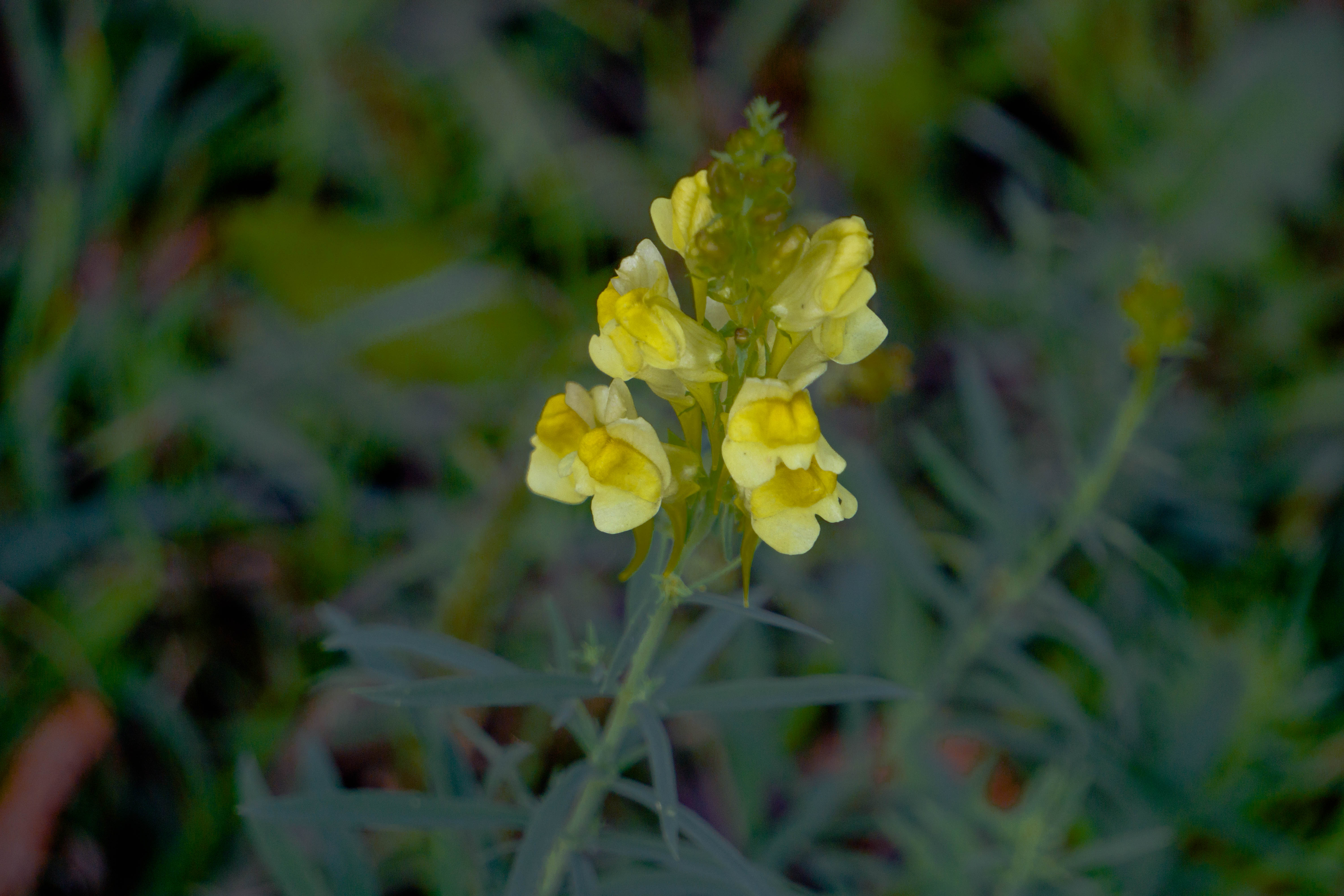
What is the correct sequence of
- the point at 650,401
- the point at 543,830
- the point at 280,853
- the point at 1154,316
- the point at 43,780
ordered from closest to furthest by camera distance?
the point at 543,830, the point at 280,853, the point at 1154,316, the point at 43,780, the point at 650,401

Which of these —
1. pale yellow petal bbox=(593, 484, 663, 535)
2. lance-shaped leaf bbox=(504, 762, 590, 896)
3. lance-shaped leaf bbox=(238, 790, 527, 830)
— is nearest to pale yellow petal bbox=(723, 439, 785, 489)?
pale yellow petal bbox=(593, 484, 663, 535)

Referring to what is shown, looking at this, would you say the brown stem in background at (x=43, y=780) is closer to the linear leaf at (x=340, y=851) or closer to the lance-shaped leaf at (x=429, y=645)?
the linear leaf at (x=340, y=851)

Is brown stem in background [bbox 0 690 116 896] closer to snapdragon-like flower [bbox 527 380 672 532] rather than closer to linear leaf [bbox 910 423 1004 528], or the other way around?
snapdragon-like flower [bbox 527 380 672 532]

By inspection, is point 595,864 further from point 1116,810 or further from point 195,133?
point 195,133

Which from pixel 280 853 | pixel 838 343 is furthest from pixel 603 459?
pixel 280 853

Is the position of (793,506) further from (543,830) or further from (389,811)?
(389,811)

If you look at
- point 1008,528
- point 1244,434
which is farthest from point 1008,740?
point 1244,434
